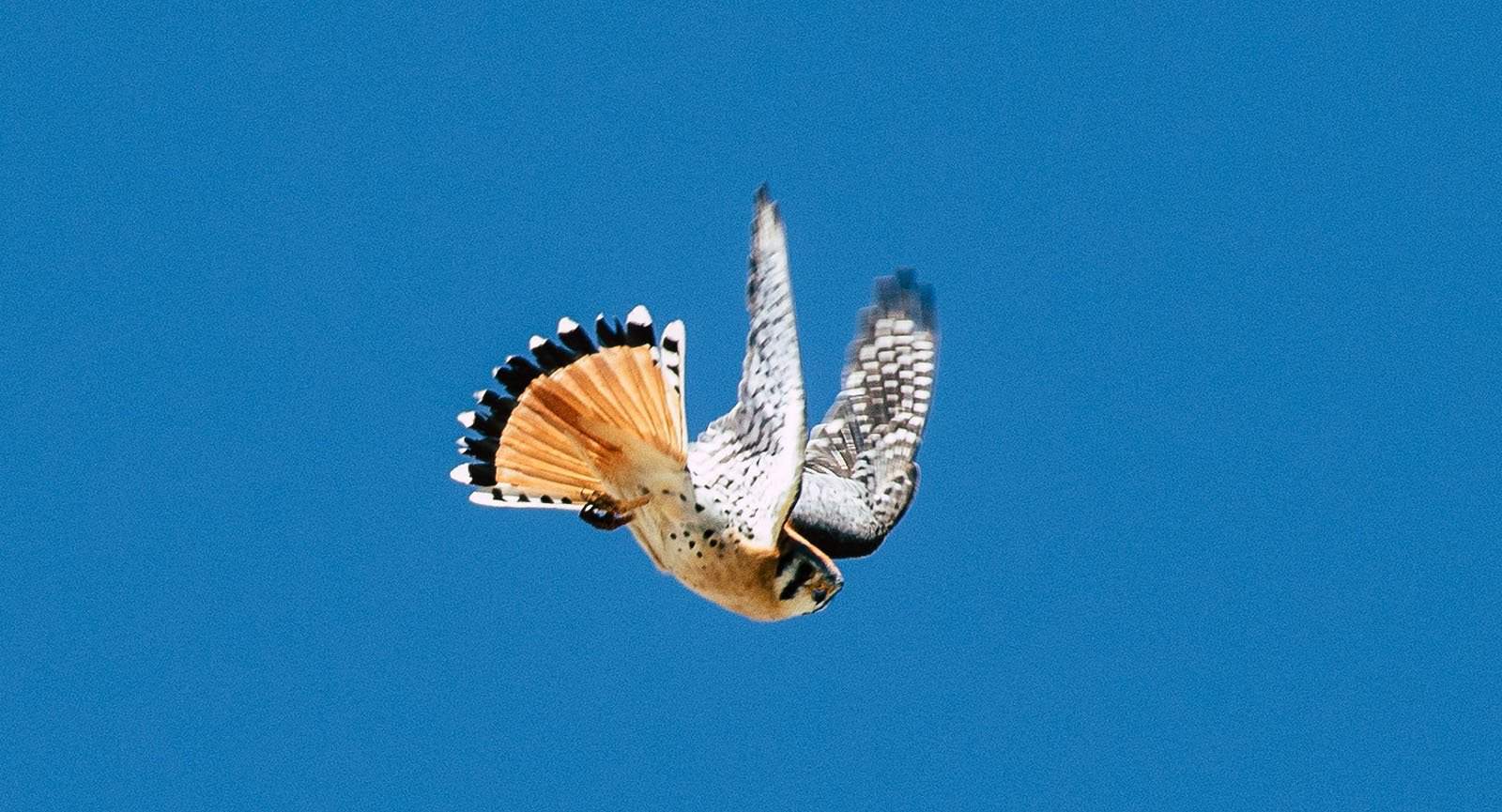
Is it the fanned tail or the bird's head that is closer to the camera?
the fanned tail

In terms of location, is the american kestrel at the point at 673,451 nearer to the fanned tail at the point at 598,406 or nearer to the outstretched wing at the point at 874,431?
the fanned tail at the point at 598,406

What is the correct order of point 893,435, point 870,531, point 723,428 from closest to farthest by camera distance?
point 723,428 < point 870,531 < point 893,435

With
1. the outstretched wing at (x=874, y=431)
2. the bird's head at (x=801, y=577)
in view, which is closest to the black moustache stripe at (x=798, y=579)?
the bird's head at (x=801, y=577)

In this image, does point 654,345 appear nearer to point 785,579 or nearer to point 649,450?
point 649,450

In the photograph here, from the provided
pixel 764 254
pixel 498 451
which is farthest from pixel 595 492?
pixel 764 254

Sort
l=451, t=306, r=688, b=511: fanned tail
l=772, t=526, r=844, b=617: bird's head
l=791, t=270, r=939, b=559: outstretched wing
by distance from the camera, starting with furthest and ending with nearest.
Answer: l=791, t=270, r=939, b=559: outstretched wing, l=772, t=526, r=844, b=617: bird's head, l=451, t=306, r=688, b=511: fanned tail

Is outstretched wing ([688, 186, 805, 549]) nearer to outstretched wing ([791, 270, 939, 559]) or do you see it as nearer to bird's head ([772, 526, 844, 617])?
bird's head ([772, 526, 844, 617])

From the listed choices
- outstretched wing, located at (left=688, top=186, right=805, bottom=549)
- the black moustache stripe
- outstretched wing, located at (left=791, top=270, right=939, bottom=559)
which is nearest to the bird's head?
the black moustache stripe
